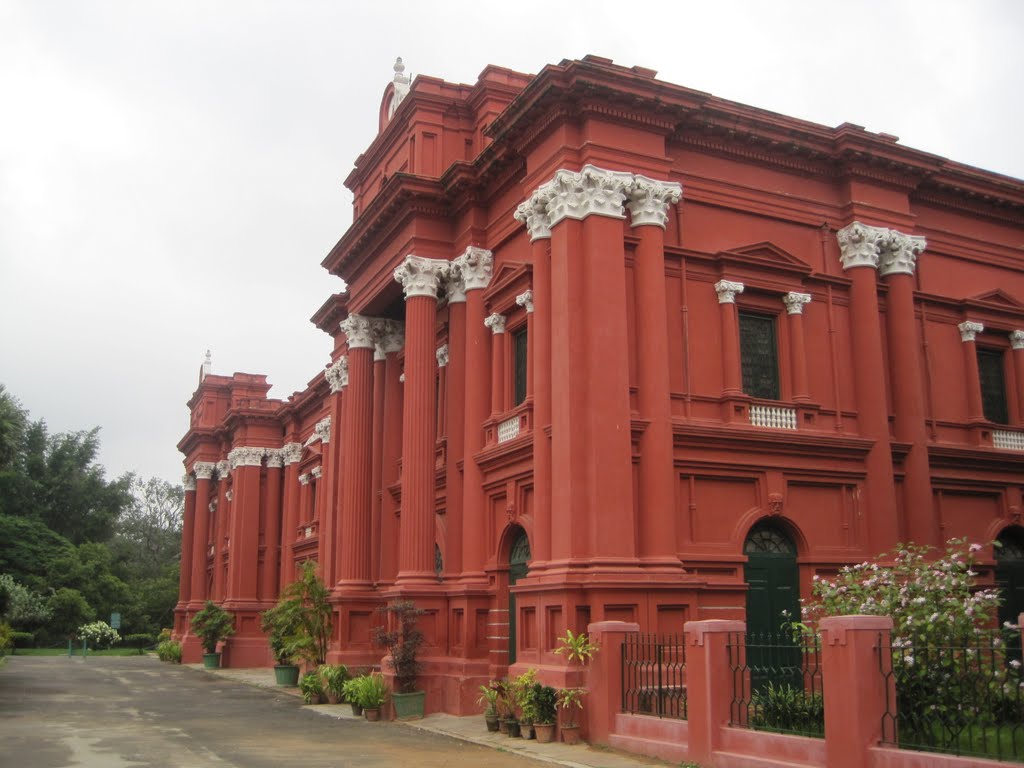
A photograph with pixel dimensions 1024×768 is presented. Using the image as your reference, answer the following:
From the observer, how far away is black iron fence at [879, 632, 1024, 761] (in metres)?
9.46

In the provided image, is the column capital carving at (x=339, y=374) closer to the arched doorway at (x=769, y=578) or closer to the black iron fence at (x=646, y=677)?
the arched doorway at (x=769, y=578)

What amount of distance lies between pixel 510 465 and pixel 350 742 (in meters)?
5.89

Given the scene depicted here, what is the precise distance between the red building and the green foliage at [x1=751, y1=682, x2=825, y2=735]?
11.9ft

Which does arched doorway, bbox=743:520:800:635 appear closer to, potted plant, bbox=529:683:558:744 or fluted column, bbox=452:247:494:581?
potted plant, bbox=529:683:558:744

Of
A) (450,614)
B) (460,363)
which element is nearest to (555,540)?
(450,614)

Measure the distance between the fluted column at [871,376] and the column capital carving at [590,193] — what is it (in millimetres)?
5410

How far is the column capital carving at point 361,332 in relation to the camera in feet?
84.5

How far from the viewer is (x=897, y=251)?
20.5 meters

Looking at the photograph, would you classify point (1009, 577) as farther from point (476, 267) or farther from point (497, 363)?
point (476, 267)

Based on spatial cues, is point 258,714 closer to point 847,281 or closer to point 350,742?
point 350,742

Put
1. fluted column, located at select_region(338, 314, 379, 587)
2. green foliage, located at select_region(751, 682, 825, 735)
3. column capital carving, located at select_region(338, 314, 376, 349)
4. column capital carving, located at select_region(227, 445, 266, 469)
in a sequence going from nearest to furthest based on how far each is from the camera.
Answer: green foliage, located at select_region(751, 682, 825, 735)
fluted column, located at select_region(338, 314, 379, 587)
column capital carving, located at select_region(338, 314, 376, 349)
column capital carving, located at select_region(227, 445, 266, 469)

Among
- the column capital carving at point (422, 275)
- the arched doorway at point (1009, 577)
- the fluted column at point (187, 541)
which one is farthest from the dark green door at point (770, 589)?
the fluted column at point (187, 541)

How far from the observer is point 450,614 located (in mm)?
20828

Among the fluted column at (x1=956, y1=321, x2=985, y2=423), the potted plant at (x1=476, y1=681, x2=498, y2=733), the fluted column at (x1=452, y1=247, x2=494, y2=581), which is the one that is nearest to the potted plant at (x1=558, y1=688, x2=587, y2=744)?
the potted plant at (x1=476, y1=681, x2=498, y2=733)
